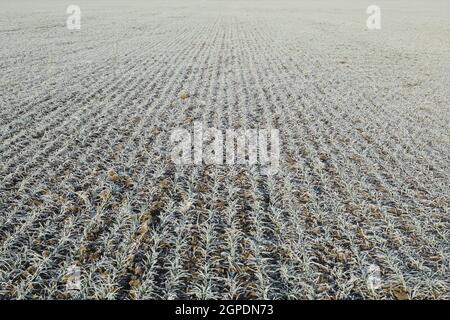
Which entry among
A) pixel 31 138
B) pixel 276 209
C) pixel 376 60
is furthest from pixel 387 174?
pixel 376 60

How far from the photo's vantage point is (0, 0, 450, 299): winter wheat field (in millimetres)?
5012

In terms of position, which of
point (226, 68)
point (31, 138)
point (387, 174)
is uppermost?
point (226, 68)

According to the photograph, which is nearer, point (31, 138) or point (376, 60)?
point (31, 138)

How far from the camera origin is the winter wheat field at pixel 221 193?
5012 millimetres

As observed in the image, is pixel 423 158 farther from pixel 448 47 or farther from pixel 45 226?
pixel 448 47

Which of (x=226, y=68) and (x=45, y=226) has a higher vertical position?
(x=226, y=68)

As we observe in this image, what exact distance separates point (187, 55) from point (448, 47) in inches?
805

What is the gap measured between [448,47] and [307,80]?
1805 cm

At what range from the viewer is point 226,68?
1942cm

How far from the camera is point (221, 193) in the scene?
7074mm

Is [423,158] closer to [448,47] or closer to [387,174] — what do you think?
[387,174]

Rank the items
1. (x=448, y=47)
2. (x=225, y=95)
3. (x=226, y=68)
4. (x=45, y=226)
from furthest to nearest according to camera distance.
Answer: (x=448, y=47) → (x=226, y=68) → (x=225, y=95) → (x=45, y=226)

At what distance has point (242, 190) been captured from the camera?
23.7 ft

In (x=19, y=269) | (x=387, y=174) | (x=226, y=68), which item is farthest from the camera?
(x=226, y=68)
